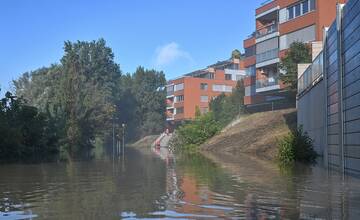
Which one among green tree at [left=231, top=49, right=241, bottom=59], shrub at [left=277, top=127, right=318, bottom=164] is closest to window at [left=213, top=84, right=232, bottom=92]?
green tree at [left=231, top=49, right=241, bottom=59]

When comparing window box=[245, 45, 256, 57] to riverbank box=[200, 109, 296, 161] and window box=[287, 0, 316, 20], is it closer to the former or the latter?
window box=[287, 0, 316, 20]

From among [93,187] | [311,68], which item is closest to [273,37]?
[311,68]

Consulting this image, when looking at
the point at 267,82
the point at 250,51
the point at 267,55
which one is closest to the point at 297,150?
the point at 267,82

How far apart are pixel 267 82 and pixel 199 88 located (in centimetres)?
5180

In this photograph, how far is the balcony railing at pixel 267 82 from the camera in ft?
219

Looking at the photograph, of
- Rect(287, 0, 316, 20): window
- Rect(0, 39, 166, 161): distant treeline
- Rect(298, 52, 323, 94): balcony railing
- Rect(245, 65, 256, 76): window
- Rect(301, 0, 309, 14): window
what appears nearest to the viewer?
Rect(298, 52, 323, 94): balcony railing

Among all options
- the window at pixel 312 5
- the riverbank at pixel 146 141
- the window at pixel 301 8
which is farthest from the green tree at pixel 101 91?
the window at pixel 312 5

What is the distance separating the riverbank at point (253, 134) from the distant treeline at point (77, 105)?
15.9 meters

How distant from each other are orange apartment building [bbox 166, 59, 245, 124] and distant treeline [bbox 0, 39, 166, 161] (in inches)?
333

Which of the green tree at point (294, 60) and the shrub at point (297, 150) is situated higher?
the green tree at point (294, 60)

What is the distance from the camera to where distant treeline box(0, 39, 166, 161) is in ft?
178

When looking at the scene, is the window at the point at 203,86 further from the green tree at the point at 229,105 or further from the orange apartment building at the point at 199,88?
the green tree at the point at 229,105

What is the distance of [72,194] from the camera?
16.0 metres

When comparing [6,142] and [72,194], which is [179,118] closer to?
[6,142]
